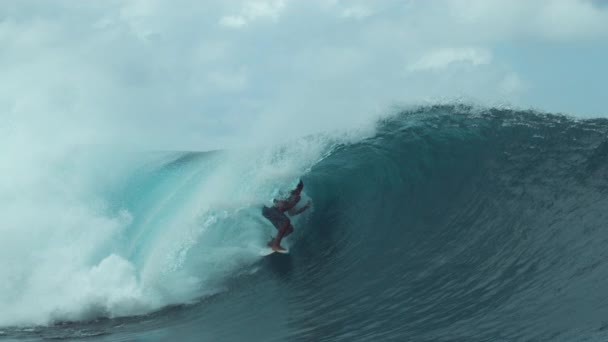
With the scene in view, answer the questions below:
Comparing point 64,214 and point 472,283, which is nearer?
point 472,283

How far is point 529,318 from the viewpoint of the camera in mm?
8273

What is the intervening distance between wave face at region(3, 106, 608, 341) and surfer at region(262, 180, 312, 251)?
36 cm

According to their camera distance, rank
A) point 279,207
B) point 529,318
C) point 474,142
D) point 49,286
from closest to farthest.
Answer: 1. point 529,318
2. point 49,286
3. point 279,207
4. point 474,142

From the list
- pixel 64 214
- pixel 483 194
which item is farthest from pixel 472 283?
pixel 64 214

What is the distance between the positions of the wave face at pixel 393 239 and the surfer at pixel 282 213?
1.18 ft

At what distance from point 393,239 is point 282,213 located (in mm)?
2644

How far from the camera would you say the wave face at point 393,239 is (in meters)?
9.16

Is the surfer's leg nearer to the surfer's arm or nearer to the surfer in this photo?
the surfer

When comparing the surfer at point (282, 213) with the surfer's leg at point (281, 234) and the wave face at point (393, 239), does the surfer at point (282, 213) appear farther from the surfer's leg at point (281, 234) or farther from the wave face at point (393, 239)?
the wave face at point (393, 239)

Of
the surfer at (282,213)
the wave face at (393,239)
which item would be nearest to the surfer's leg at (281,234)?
the surfer at (282,213)

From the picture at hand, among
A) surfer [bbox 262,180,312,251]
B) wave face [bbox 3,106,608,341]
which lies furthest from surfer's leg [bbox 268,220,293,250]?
wave face [bbox 3,106,608,341]

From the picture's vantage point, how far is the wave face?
30.1 feet

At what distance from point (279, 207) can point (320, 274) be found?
2.50 meters

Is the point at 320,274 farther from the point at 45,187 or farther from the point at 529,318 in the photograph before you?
the point at 45,187
